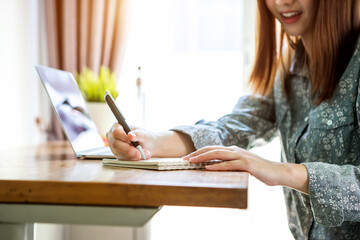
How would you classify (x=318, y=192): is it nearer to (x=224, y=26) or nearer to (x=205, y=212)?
(x=205, y=212)

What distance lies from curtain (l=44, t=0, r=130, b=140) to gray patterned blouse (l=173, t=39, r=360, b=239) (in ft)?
6.38

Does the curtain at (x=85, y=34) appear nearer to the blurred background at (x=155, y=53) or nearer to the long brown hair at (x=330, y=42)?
the blurred background at (x=155, y=53)

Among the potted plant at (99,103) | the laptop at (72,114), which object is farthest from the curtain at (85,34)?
the laptop at (72,114)

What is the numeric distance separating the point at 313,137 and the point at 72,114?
692 millimetres

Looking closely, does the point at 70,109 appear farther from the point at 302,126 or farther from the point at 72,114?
the point at 302,126

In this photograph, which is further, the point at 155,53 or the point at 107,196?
the point at 155,53

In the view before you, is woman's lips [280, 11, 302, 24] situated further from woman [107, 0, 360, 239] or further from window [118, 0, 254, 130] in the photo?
window [118, 0, 254, 130]

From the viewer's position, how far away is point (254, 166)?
0.92 meters

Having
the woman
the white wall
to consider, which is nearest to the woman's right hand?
the woman

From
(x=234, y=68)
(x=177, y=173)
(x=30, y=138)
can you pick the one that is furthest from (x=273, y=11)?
(x=30, y=138)

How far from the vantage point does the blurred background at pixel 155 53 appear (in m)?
3.21

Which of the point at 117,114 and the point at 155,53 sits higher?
the point at 155,53

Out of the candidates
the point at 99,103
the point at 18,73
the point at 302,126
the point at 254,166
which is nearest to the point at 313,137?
the point at 302,126

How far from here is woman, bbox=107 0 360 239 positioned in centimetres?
97
